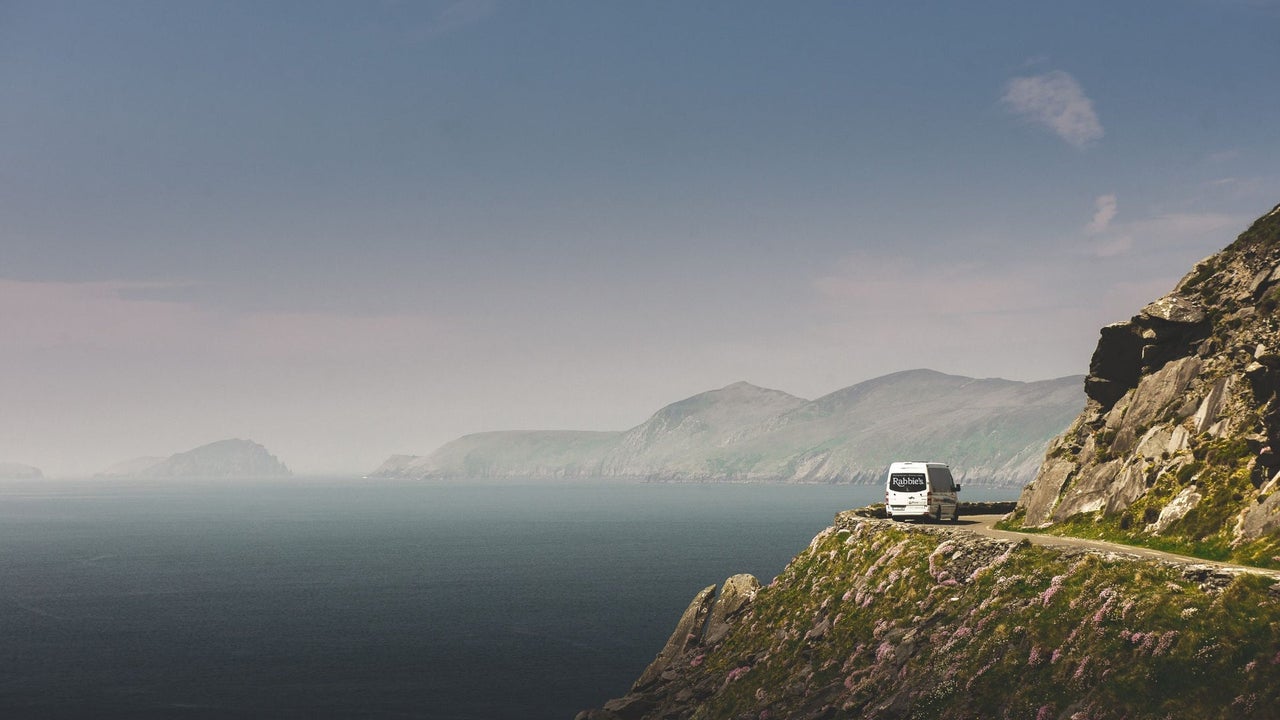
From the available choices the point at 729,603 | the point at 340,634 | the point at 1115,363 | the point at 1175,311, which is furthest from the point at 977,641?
the point at 340,634

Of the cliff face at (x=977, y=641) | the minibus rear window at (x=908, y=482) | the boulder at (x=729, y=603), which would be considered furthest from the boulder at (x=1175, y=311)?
the boulder at (x=729, y=603)

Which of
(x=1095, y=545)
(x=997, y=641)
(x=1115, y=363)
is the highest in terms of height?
(x=1115, y=363)

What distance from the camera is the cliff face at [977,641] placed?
66.5ft

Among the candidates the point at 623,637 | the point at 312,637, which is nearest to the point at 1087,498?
the point at 623,637

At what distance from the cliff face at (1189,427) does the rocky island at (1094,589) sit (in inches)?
3.8

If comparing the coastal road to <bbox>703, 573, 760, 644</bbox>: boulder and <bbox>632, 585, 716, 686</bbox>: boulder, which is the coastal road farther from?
<bbox>632, 585, 716, 686</bbox>: boulder

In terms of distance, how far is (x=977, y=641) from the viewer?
2684 cm

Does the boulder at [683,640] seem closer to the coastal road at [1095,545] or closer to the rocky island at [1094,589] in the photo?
the rocky island at [1094,589]

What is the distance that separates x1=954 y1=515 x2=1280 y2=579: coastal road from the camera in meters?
23.0

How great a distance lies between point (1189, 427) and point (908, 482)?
498 inches

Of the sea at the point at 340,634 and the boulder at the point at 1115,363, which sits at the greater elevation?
the boulder at the point at 1115,363

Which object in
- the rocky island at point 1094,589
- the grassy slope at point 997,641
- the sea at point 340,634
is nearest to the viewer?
the grassy slope at point 997,641

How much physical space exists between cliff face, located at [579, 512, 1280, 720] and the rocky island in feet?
0.23

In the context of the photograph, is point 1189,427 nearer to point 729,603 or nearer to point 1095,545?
point 1095,545
